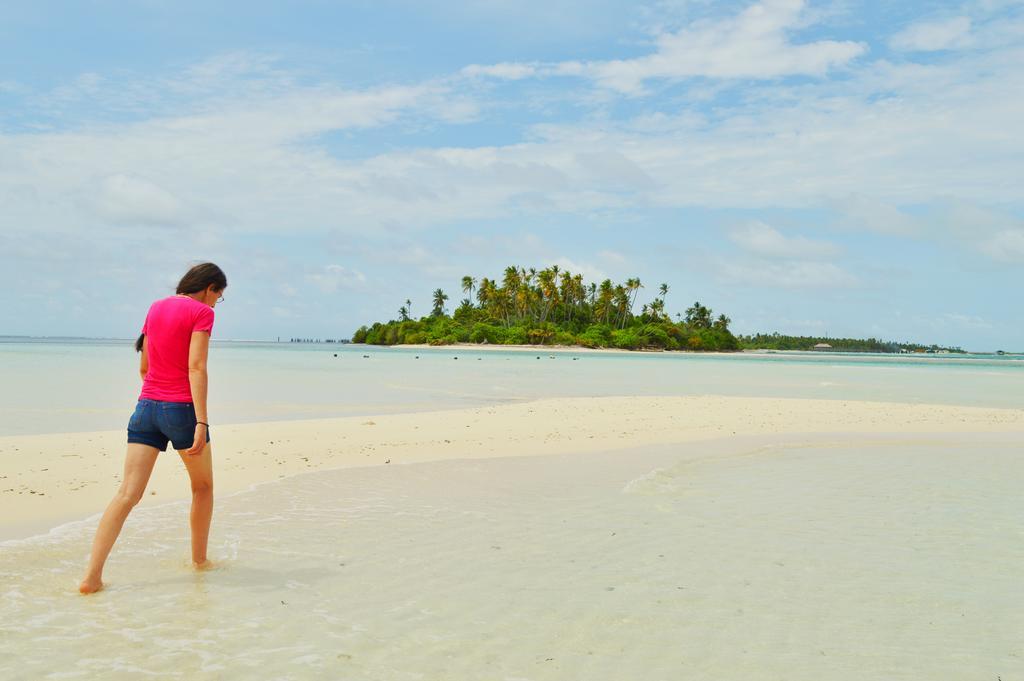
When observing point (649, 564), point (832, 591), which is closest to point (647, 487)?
point (649, 564)

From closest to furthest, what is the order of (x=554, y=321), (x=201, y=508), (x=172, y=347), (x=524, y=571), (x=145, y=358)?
(x=172, y=347), (x=145, y=358), (x=201, y=508), (x=524, y=571), (x=554, y=321)

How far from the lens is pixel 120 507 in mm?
5160

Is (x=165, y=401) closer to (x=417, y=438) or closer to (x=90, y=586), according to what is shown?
(x=90, y=586)

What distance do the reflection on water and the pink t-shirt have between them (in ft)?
4.62

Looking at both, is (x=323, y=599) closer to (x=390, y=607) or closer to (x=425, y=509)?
(x=390, y=607)

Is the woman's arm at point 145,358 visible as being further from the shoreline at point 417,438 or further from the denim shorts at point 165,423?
the shoreline at point 417,438

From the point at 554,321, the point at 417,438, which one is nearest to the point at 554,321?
the point at 554,321

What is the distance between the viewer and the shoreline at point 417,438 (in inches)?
336

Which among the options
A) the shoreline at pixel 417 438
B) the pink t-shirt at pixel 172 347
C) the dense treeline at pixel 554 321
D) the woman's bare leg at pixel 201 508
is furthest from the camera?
the dense treeline at pixel 554 321

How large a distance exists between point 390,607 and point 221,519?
3.19 metres

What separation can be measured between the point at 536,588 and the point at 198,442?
2653mm

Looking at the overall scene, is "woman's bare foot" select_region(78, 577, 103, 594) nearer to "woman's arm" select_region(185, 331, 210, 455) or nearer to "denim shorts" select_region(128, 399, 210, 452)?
"denim shorts" select_region(128, 399, 210, 452)

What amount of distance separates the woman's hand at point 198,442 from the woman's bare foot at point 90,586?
1.03 meters

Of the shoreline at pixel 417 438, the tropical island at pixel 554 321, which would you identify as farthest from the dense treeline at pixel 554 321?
the shoreline at pixel 417 438
